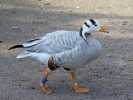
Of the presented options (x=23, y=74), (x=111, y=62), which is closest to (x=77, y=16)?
(x=111, y=62)

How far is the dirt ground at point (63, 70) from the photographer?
501 cm

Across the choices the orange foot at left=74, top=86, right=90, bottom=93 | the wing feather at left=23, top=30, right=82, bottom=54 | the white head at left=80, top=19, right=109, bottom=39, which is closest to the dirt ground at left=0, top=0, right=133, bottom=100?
the orange foot at left=74, top=86, right=90, bottom=93

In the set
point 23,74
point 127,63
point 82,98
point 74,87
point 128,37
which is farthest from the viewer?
point 128,37

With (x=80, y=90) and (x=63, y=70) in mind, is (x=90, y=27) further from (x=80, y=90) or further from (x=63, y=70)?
(x=63, y=70)

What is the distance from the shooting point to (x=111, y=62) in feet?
20.6

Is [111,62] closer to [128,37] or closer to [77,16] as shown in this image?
[128,37]

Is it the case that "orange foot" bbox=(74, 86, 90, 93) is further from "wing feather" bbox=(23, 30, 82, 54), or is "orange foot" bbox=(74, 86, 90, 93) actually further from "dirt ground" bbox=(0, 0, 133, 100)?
"wing feather" bbox=(23, 30, 82, 54)

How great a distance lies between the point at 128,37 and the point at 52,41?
137 inches

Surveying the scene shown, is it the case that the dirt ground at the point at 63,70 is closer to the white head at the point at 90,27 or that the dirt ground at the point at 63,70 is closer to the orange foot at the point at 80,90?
the orange foot at the point at 80,90

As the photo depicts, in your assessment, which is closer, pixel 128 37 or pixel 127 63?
pixel 127 63

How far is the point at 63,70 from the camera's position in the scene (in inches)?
238

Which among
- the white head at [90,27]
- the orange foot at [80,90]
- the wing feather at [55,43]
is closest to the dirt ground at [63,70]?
the orange foot at [80,90]

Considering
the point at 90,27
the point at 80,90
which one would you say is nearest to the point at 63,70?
the point at 80,90

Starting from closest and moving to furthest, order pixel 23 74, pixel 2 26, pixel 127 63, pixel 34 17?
pixel 23 74 → pixel 127 63 → pixel 2 26 → pixel 34 17
